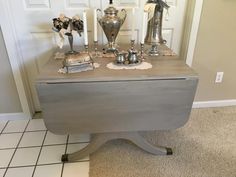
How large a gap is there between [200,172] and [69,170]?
0.92 m

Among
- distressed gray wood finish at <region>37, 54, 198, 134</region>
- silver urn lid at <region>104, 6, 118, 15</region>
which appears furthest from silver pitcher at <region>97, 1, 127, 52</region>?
distressed gray wood finish at <region>37, 54, 198, 134</region>

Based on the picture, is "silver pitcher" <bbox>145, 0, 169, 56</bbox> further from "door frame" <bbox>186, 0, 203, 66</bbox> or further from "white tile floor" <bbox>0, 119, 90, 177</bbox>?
"white tile floor" <bbox>0, 119, 90, 177</bbox>

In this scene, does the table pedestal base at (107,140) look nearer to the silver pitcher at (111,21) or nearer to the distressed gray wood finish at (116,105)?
the distressed gray wood finish at (116,105)

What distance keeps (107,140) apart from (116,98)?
1.39 ft

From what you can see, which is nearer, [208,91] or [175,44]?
[175,44]

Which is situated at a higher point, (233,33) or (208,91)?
(233,33)

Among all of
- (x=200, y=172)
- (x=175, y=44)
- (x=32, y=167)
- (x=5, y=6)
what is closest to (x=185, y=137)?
(x=200, y=172)

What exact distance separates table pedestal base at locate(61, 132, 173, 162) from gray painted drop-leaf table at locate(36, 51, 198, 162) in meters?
0.14

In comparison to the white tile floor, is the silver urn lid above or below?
above

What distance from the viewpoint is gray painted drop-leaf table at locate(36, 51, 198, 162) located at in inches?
46.6

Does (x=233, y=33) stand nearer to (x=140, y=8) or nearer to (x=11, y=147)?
(x=140, y=8)

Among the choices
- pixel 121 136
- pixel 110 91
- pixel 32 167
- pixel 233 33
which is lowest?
A: pixel 32 167

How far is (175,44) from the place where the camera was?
74.3 inches

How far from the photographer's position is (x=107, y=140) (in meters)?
1.49
